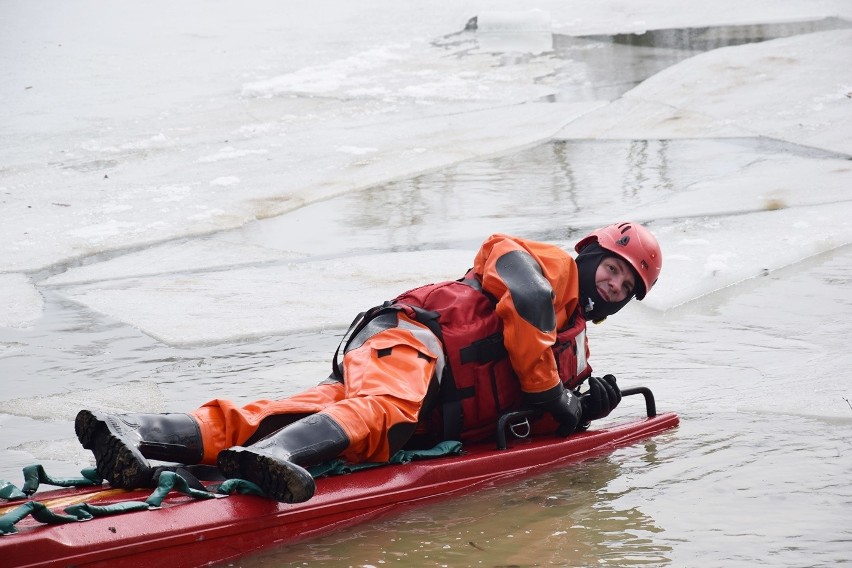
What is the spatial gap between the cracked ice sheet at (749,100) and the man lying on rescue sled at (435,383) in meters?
5.89

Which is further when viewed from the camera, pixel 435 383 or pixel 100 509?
pixel 435 383

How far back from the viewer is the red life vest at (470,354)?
4.30 m

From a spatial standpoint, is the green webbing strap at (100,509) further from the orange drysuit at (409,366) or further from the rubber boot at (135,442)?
the orange drysuit at (409,366)

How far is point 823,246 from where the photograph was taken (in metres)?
7.35

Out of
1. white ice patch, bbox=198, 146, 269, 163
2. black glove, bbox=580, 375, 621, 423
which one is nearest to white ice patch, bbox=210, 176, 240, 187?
white ice patch, bbox=198, 146, 269, 163

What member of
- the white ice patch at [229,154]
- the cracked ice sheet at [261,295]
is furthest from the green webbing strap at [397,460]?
the white ice patch at [229,154]

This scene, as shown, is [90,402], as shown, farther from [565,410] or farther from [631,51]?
[631,51]

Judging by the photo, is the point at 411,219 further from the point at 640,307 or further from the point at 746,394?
the point at 746,394

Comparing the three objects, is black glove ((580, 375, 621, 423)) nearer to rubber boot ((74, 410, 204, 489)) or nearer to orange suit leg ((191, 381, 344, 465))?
orange suit leg ((191, 381, 344, 465))

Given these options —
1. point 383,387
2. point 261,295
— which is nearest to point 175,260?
point 261,295

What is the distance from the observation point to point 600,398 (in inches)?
184

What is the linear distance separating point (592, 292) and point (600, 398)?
0.44 metres

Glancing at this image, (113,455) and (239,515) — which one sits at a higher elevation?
(113,455)

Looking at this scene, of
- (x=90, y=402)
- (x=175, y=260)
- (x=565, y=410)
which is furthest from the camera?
(x=175, y=260)
